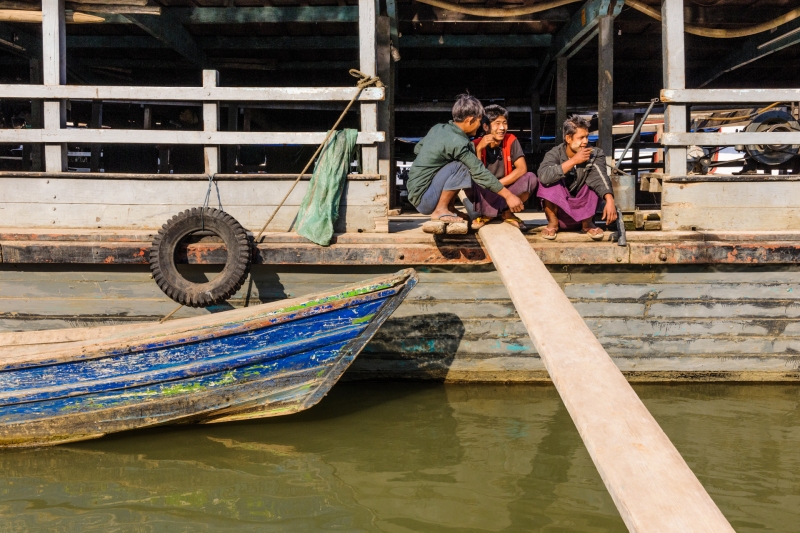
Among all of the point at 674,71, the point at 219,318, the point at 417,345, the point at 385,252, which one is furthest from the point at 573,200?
the point at 219,318

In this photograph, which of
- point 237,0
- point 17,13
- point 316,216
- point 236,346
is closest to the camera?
point 236,346

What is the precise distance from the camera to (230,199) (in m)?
5.18

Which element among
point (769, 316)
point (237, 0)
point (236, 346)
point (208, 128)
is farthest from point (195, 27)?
point (769, 316)

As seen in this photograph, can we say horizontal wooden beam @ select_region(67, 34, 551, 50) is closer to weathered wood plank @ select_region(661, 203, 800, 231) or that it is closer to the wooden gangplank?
weathered wood plank @ select_region(661, 203, 800, 231)

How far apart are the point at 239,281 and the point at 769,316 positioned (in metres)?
4.07

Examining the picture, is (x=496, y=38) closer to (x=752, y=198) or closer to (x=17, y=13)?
(x=752, y=198)

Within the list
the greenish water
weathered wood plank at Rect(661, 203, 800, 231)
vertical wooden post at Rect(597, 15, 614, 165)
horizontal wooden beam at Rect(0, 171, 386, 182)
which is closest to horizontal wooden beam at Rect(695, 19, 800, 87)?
vertical wooden post at Rect(597, 15, 614, 165)

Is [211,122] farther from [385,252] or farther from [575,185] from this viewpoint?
[575,185]

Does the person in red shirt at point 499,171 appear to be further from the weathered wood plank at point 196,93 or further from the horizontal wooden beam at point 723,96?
the horizontal wooden beam at point 723,96

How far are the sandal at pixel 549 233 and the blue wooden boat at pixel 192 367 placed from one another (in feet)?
4.15

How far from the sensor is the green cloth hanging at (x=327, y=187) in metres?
4.96

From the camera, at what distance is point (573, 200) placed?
516cm

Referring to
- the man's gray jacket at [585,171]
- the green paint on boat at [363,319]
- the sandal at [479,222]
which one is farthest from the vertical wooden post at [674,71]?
the green paint on boat at [363,319]

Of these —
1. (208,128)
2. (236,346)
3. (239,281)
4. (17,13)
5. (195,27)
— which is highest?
(195,27)
